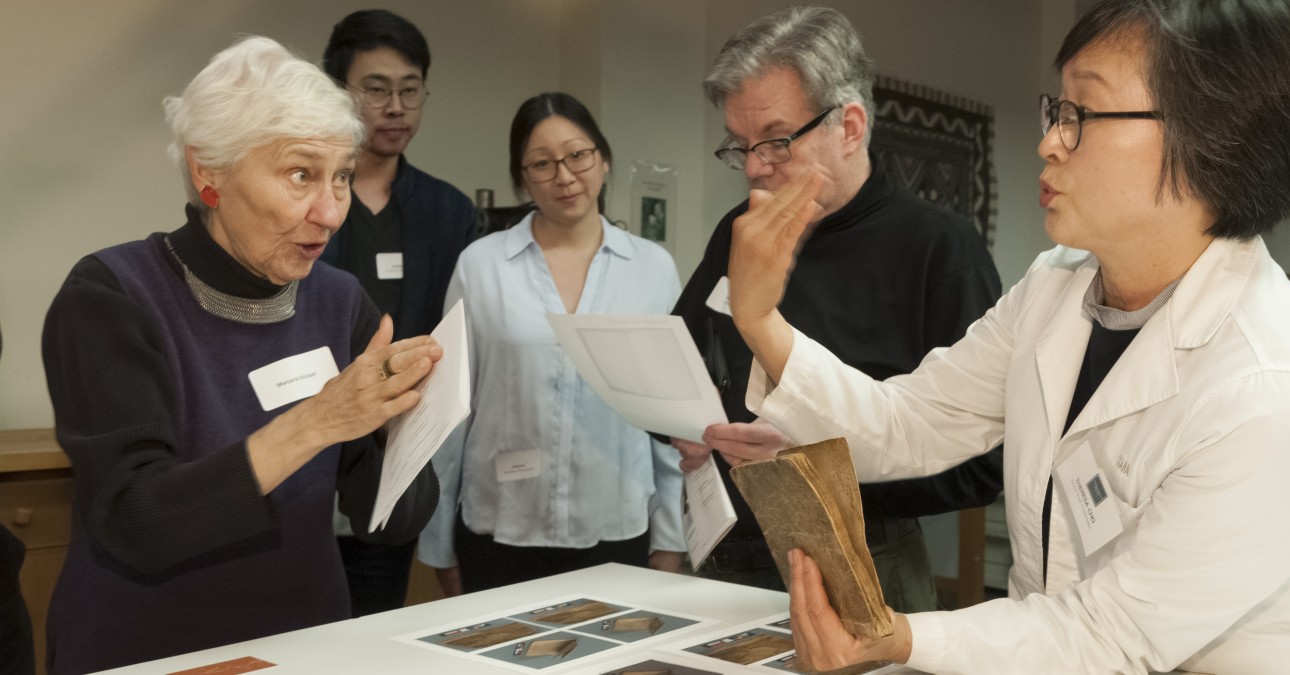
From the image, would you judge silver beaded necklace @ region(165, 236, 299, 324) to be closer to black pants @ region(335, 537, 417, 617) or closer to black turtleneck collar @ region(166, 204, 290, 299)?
black turtleneck collar @ region(166, 204, 290, 299)

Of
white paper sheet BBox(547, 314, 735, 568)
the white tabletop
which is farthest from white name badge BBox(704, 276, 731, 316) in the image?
the white tabletop

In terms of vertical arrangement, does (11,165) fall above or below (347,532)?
above

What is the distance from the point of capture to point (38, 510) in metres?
3.16

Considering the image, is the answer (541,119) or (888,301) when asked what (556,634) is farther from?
(541,119)

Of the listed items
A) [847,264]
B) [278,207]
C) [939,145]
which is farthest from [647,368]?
[939,145]

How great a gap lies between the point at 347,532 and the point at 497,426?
0.50 meters

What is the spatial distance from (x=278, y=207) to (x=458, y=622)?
75 centimetres

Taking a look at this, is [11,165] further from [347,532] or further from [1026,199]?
[1026,199]

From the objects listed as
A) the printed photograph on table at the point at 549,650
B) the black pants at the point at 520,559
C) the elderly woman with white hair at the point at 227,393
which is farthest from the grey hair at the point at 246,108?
the black pants at the point at 520,559

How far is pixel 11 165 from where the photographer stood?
3633 millimetres

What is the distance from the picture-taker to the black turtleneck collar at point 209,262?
6.21ft

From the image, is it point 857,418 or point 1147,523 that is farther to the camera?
point 857,418

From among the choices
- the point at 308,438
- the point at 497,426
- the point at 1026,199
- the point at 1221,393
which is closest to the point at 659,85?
the point at 497,426

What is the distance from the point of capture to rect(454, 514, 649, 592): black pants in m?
3.04
